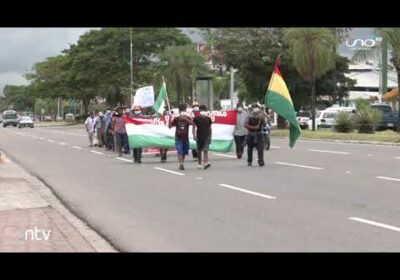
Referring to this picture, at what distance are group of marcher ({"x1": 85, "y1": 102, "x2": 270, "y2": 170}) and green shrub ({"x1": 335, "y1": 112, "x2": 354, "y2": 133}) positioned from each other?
1314cm

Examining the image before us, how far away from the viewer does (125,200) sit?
1318cm

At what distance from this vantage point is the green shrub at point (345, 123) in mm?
36625

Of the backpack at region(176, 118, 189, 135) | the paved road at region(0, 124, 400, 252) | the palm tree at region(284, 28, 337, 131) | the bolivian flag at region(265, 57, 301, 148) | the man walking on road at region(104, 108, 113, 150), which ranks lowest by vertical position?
the paved road at region(0, 124, 400, 252)

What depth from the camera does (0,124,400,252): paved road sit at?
9.12 metres

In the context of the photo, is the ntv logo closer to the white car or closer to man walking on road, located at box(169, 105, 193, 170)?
the white car

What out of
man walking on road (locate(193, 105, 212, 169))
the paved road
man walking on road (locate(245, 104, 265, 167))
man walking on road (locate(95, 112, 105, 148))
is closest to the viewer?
the paved road

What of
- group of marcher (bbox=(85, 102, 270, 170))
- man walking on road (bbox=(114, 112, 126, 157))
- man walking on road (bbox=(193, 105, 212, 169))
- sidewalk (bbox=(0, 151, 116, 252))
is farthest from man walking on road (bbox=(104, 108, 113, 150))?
sidewalk (bbox=(0, 151, 116, 252))

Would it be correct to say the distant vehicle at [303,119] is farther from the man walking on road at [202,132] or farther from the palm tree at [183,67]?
the man walking on road at [202,132]

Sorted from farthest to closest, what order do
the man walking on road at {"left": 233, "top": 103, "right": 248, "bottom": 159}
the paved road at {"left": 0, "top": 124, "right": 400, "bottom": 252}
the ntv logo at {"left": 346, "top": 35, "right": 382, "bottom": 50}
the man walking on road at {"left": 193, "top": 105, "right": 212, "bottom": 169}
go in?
the ntv logo at {"left": 346, "top": 35, "right": 382, "bottom": 50}, the man walking on road at {"left": 233, "top": 103, "right": 248, "bottom": 159}, the man walking on road at {"left": 193, "top": 105, "right": 212, "bottom": 169}, the paved road at {"left": 0, "top": 124, "right": 400, "bottom": 252}

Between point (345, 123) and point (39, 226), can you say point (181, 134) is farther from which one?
point (345, 123)

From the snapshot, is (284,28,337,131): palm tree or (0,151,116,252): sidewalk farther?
(284,28,337,131): palm tree

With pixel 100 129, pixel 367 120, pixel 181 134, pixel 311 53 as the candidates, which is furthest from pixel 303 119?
pixel 181 134

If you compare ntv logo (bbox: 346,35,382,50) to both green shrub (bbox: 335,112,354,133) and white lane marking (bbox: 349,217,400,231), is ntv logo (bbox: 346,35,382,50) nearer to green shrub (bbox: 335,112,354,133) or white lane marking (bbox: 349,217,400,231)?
green shrub (bbox: 335,112,354,133)

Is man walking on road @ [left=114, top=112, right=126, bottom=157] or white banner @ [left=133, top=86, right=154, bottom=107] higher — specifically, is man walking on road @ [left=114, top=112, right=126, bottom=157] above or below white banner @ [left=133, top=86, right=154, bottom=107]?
below
